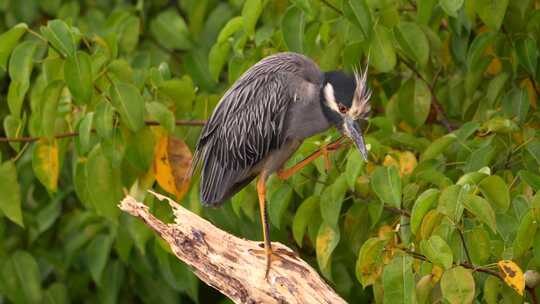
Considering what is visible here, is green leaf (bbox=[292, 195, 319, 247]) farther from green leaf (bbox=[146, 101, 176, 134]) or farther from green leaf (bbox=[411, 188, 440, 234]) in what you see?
green leaf (bbox=[411, 188, 440, 234])

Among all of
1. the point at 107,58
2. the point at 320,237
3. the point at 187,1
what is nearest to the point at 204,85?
the point at 187,1

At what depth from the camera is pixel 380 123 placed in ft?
16.8

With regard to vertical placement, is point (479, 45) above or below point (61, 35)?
below

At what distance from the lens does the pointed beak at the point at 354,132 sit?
4.58 m

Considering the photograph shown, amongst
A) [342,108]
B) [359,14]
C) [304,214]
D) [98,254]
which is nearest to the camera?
[342,108]

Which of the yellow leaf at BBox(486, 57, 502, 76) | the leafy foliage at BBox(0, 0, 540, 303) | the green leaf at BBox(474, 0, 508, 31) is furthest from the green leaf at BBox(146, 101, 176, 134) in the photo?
the yellow leaf at BBox(486, 57, 502, 76)

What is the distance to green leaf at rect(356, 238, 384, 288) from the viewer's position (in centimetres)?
444

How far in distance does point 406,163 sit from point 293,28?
711mm

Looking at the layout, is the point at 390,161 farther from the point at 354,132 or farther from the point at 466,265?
the point at 466,265

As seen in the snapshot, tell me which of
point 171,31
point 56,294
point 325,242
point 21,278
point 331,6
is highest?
point 331,6

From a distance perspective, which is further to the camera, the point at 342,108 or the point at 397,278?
the point at 342,108

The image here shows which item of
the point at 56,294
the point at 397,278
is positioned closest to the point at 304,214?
the point at 397,278

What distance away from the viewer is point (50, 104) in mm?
5027

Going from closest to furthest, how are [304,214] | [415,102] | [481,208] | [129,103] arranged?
[481,208], [129,103], [304,214], [415,102]
